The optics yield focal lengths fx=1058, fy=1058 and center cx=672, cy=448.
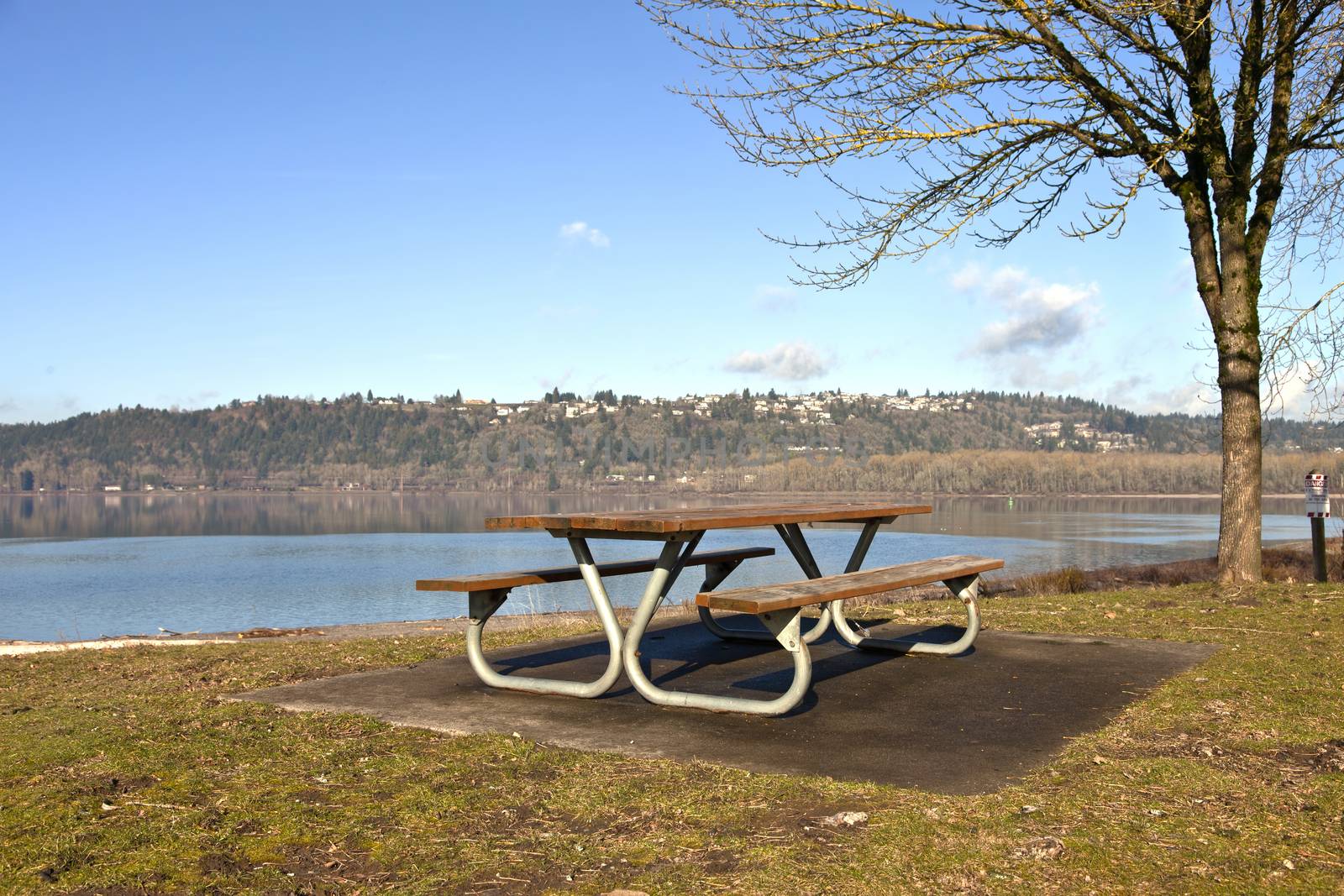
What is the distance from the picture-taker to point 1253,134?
387 inches

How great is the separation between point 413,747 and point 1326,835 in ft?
10.8

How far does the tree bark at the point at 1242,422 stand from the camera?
9680 mm

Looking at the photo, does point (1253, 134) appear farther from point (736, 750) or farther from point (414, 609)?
point (414, 609)

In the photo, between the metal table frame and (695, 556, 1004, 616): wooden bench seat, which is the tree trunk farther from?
the metal table frame

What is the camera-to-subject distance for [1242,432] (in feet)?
31.9

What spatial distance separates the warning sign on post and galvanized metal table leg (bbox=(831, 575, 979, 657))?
21.7 ft

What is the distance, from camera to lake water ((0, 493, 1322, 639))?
2889cm

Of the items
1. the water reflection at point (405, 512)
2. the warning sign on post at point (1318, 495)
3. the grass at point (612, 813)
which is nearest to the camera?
the grass at point (612, 813)

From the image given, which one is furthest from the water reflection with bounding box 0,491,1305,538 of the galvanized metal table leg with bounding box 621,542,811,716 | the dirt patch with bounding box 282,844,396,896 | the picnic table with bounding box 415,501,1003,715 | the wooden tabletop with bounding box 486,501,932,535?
the dirt patch with bounding box 282,844,396,896

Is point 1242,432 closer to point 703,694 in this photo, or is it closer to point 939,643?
point 939,643

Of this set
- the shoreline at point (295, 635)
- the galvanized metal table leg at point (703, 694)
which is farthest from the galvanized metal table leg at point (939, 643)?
the shoreline at point (295, 635)

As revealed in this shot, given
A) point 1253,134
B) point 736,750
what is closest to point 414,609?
point 1253,134

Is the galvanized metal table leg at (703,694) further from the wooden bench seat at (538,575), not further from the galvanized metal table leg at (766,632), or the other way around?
the galvanized metal table leg at (766,632)

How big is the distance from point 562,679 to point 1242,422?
7.05 meters
